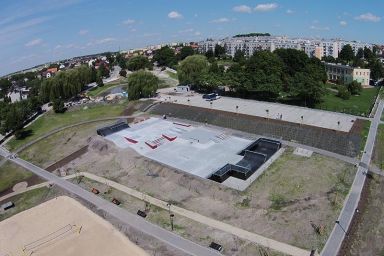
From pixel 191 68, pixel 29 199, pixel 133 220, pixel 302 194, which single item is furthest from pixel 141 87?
pixel 302 194

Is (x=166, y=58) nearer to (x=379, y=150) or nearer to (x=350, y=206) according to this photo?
(x=379, y=150)

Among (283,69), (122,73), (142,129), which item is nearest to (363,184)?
(142,129)

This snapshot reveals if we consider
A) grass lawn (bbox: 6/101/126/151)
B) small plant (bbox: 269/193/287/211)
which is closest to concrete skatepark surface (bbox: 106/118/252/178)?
small plant (bbox: 269/193/287/211)

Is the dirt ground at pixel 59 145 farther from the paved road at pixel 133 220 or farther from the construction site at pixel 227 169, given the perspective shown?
the paved road at pixel 133 220

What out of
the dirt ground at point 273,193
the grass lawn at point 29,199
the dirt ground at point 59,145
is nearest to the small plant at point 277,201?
the dirt ground at point 273,193

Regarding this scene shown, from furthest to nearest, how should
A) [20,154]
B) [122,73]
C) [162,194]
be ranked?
[122,73] → [20,154] → [162,194]

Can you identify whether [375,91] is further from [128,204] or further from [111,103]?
[128,204]
